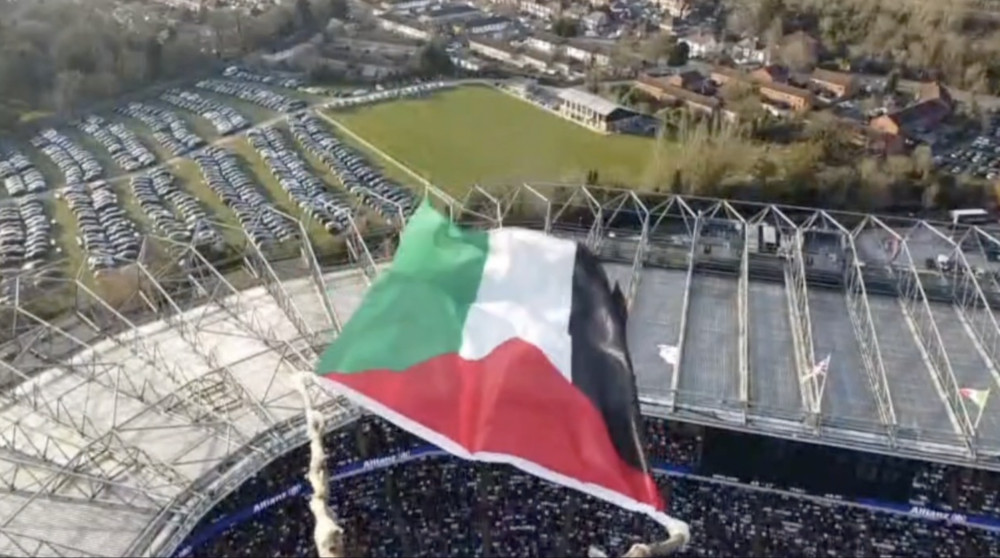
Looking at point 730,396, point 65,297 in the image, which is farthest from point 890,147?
point 65,297

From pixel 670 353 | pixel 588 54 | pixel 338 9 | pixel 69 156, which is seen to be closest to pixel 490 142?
pixel 588 54

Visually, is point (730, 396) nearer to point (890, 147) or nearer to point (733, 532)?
point (733, 532)

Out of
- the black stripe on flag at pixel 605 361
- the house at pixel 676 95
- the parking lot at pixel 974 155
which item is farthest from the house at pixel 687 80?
the black stripe on flag at pixel 605 361

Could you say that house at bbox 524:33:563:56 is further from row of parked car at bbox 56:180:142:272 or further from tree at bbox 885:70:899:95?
row of parked car at bbox 56:180:142:272

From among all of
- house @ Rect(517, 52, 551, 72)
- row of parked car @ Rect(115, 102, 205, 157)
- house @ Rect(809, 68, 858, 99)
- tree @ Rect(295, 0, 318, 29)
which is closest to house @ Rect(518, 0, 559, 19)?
house @ Rect(517, 52, 551, 72)

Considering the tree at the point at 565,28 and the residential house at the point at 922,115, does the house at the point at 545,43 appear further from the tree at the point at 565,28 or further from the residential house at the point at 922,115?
the residential house at the point at 922,115
